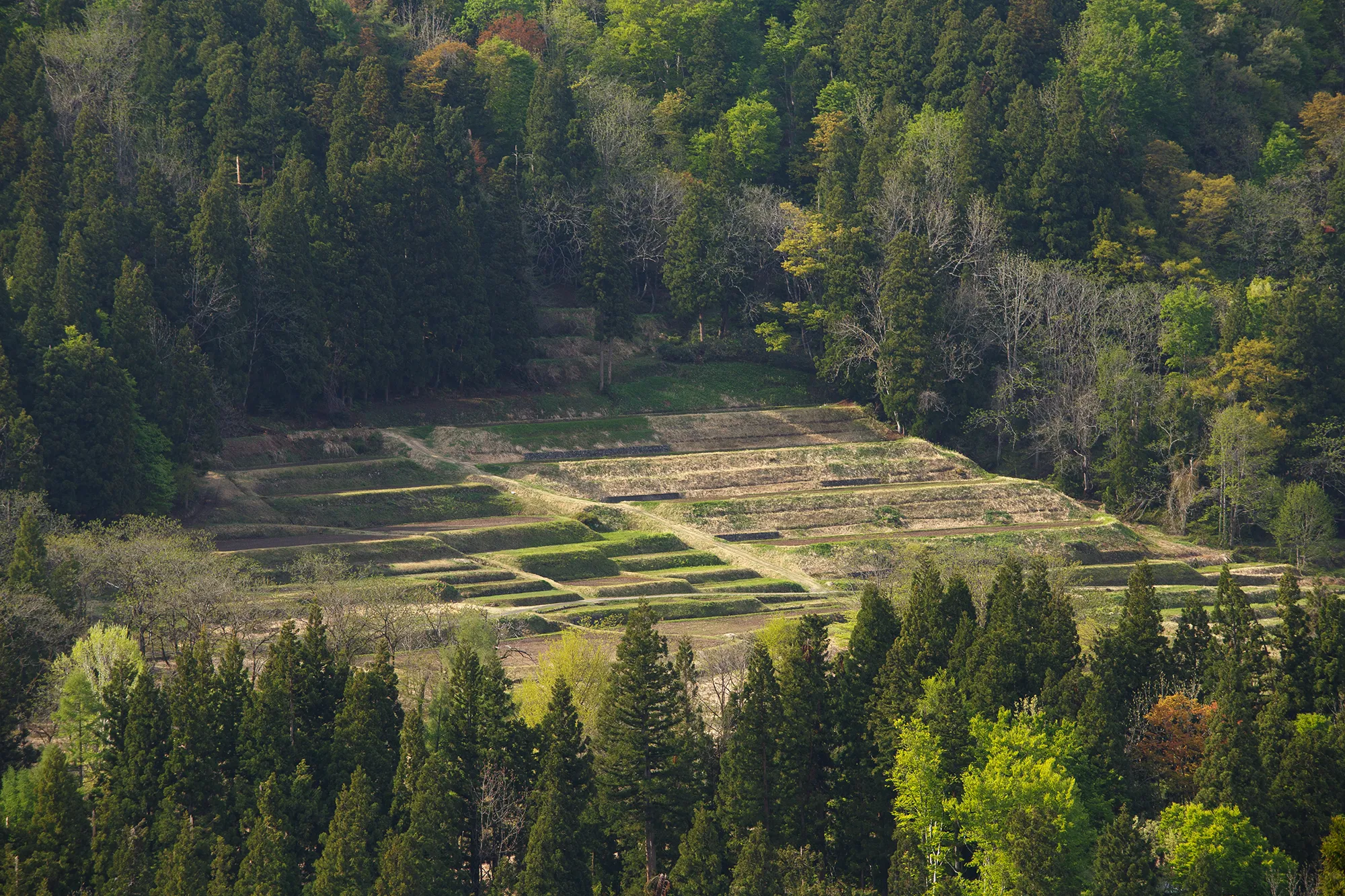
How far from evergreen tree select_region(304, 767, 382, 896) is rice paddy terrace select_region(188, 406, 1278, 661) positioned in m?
17.6

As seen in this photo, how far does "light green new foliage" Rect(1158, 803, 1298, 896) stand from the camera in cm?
3519

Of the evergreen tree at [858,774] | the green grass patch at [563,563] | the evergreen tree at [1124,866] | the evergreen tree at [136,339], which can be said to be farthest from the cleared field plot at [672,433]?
the evergreen tree at [1124,866]

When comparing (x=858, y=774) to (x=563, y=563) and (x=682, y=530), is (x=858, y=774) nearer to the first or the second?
(x=563, y=563)

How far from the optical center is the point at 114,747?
38.3 metres

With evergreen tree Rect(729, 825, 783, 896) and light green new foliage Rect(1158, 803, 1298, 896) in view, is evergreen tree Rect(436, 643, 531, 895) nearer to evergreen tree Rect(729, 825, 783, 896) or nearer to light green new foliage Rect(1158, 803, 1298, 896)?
evergreen tree Rect(729, 825, 783, 896)

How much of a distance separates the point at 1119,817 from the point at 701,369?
53533 mm

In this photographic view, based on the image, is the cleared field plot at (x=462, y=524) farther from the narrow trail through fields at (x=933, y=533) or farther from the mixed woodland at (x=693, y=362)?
the narrow trail through fields at (x=933, y=533)

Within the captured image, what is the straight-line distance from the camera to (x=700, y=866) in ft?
120

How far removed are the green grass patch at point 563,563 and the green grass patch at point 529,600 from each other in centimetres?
303

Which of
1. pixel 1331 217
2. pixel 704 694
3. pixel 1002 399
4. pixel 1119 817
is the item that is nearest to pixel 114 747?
pixel 704 694

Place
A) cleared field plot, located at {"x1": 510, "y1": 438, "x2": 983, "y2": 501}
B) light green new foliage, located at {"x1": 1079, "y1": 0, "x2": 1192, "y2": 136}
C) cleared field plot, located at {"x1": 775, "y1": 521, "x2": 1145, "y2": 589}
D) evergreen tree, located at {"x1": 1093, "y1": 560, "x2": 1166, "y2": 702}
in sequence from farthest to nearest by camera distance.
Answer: light green new foliage, located at {"x1": 1079, "y1": 0, "x2": 1192, "y2": 136}
cleared field plot, located at {"x1": 510, "y1": 438, "x2": 983, "y2": 501}
cleared field plot, located at {"x1": 775, "y1": 521, "x2": 1145, "y2": 589}
evergreen tree, located at {"x1": 1093, "y1": 560, "x2": 1166, "y2": 702}

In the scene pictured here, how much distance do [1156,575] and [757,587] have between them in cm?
1685

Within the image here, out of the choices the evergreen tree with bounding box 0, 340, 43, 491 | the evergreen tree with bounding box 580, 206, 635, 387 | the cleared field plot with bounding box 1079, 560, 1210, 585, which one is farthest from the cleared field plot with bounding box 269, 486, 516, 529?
the cleared field plot with bounding box 1079, 560, 1210, 585

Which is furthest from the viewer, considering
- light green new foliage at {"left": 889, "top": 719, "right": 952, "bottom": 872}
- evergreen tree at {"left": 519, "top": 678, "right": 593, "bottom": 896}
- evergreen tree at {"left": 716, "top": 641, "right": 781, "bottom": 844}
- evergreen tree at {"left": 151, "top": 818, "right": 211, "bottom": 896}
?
evergreen tree at {"left": 716, "top": 641, "right": 781, "bottom": 844}
